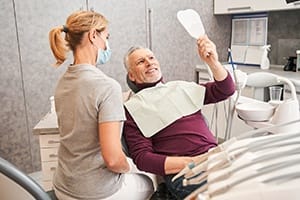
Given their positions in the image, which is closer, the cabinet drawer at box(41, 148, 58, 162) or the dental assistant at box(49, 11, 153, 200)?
the dental assistant at box(49, 11, 153, 200)

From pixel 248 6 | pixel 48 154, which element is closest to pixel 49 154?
pixel 48 154

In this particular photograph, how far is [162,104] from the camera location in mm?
1641

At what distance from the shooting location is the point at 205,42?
5.09 feet

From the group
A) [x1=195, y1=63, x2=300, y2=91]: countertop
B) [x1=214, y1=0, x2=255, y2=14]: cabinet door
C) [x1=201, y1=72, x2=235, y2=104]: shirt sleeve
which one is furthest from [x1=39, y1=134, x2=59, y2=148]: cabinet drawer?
[x1=214, y1=0, x2=255, y2=14]: cabinet door

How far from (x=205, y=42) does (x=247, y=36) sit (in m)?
2.53

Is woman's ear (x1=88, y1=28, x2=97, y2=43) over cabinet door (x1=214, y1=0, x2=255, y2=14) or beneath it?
beneath

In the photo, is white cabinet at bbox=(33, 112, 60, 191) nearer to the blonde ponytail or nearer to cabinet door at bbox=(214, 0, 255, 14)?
the blonde ponytail

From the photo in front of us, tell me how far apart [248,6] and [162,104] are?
2277mm

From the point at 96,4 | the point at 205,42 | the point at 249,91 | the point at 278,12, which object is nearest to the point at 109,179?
the point at 205,42

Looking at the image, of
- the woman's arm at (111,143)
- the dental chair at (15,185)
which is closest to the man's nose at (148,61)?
the woman's arm at (111,143)

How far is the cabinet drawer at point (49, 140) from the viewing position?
186 centimetres

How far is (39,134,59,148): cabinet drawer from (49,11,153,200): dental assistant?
42cm

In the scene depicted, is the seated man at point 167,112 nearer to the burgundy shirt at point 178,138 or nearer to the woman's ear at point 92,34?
the burgundy shirt at point 178,138

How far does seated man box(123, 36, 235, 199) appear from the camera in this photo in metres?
1.50
